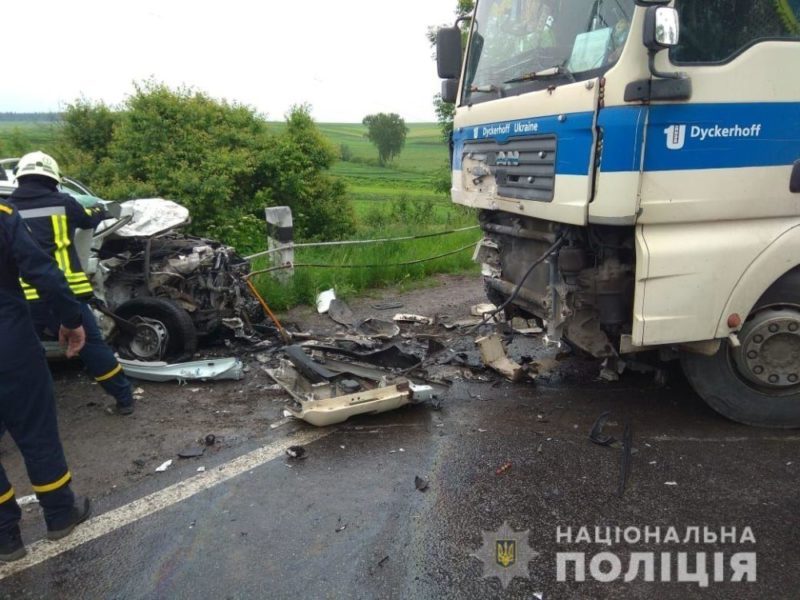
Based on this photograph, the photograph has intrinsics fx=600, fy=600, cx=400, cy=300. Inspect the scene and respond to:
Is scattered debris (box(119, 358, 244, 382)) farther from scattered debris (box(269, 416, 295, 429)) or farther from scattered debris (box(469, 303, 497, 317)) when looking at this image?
scattered debris (box(469, 303, 497, 317))

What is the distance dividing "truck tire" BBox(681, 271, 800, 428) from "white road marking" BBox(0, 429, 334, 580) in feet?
7.90

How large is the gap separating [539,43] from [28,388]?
3552 mm

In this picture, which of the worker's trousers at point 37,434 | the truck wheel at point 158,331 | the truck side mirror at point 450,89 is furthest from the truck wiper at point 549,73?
the truck wheel at point 158,331

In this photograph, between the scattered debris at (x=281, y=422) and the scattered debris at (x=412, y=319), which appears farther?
the scattered debris at (x=412, y=319)

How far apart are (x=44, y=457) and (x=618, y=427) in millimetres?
3254

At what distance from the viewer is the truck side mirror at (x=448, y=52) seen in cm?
468

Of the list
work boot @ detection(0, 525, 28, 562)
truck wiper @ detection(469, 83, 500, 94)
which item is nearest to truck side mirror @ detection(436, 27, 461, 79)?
truck wiper @ detection(469, 83, 500, 94)

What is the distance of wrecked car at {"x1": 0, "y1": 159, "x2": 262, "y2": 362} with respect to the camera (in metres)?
5.05

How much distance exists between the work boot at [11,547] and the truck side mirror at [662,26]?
3.82 metres

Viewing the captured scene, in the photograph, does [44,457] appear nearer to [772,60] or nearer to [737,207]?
[737,207]

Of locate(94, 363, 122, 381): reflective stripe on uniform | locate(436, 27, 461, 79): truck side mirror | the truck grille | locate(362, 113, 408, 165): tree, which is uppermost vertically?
locate(362, 113, 408, 165): tree

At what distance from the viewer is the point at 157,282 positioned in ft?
17.2

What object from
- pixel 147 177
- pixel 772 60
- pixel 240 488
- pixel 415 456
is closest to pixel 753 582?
pixel 415 456

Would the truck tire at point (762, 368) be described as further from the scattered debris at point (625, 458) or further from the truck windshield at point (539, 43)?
the truck windshield at point (539, 43)
